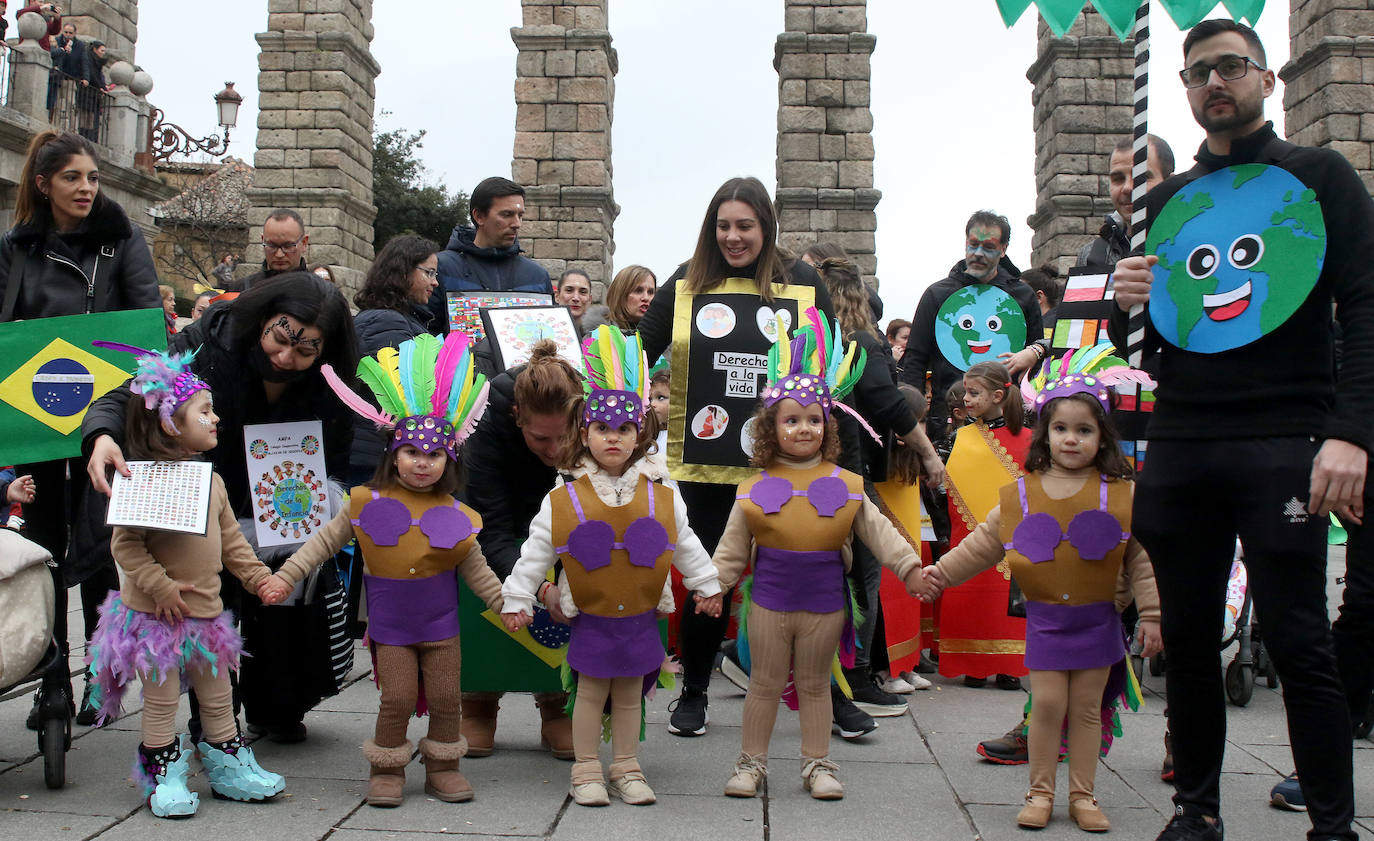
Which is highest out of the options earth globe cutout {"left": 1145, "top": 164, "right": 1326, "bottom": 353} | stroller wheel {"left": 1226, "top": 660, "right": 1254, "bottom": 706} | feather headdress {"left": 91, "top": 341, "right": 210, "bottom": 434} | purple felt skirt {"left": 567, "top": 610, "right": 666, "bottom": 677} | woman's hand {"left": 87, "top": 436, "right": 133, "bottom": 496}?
earth globe cutout {"left": 1145, "top": 164, "right": 1326, "bottom": 353}

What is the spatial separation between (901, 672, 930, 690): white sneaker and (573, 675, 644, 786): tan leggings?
2088 mm

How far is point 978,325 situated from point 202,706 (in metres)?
4.07

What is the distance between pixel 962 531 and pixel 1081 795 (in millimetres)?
2190

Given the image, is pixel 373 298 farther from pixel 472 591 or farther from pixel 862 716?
pixel 862 716

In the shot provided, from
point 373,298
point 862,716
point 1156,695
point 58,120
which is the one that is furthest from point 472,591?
point 58,120

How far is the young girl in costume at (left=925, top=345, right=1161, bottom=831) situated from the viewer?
3582 millimetres

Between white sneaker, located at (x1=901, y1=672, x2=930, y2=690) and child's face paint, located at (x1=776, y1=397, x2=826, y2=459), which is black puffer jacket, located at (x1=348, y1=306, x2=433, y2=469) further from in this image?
white sneaker, located at (x1=901, y1=672, x2=930, y2=690)

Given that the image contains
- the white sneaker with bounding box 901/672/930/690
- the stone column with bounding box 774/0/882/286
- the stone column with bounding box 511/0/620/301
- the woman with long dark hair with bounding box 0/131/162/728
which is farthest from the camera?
the stone column with bounding box 511/0/620/301

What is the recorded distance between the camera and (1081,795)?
11.6ft

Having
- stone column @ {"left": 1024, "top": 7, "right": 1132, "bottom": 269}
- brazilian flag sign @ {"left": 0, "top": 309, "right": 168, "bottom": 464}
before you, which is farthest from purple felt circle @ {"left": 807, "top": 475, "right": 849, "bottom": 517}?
stone column @ {"left": 1024, "top": 7, "right": 1132, "bottom": 269}

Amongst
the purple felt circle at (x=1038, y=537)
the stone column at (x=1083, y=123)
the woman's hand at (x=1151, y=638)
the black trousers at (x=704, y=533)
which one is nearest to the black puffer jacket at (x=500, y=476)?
the black trousers at (x=704, y=533)

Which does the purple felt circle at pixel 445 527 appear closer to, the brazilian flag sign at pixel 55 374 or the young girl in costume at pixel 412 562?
the young girl in costume at pixel 412 562

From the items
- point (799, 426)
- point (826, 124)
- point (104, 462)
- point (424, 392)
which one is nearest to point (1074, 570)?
point (799, 426)

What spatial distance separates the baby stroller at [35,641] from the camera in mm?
3559
